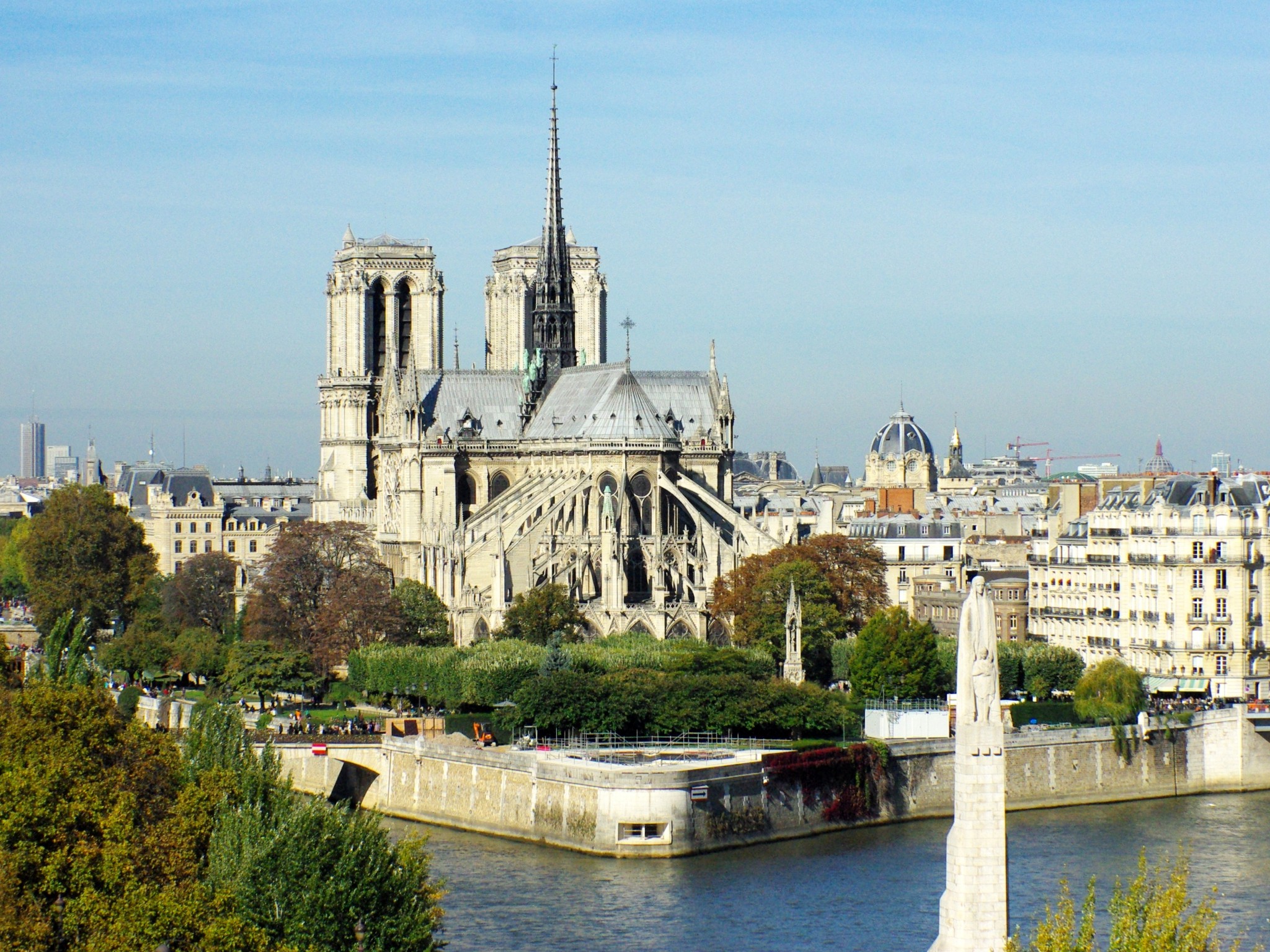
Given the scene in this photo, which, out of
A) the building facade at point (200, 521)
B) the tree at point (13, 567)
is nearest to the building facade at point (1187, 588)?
the building facade at point (200, 521)

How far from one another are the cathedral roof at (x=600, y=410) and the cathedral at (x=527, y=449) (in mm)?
93

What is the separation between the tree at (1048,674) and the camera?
3361 inches

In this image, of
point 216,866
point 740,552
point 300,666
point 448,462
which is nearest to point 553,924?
point 216,866

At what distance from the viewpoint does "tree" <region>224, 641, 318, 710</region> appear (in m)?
86.6

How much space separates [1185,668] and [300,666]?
2884 centimetres

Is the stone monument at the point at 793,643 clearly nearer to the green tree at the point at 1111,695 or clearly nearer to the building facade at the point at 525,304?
the green tree at the point at 1111,695

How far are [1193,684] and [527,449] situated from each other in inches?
1412

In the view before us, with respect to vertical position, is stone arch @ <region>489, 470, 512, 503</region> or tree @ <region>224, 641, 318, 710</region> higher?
stone arch @ <region>489, 470, 512, 503</region>

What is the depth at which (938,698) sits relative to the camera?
8350cm

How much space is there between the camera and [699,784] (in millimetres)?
66062

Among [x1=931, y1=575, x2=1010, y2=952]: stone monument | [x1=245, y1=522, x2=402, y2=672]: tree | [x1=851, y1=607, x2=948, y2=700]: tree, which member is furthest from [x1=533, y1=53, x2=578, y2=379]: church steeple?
[x1=931, y1=575, x2=1010, y2=952]: stone monument

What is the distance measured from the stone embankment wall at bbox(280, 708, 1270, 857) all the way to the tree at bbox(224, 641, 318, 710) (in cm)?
1114

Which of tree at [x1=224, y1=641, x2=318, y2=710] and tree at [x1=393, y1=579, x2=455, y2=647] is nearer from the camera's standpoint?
tree at [x1=224, y1=641, x2=318, y2=710]

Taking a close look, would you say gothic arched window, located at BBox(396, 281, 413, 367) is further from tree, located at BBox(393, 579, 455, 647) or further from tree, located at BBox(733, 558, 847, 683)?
tree, located at BBox(733, 558, 847, 683)
